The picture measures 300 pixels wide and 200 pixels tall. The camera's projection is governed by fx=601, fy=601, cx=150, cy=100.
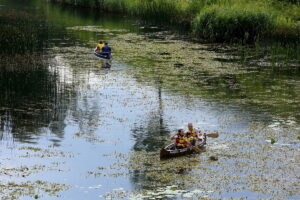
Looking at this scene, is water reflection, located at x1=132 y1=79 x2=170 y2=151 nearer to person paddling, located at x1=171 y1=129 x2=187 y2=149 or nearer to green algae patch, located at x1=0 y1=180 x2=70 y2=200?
person paddling, located at x1=171 y1=129 x2=187 y2=149

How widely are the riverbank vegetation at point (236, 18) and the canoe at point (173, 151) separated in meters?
23.5

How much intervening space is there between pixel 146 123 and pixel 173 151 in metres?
4.26

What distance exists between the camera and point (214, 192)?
17406 millimetres

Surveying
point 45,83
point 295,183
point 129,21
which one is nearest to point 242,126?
point 295,183

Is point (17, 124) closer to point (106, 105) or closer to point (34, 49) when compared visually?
point (106, 105)

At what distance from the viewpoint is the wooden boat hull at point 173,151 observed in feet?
65.8

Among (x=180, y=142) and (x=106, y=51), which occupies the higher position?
(x=106, y=51)

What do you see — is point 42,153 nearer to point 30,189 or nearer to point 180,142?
point 30,189

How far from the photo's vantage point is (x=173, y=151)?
2042 centimetres

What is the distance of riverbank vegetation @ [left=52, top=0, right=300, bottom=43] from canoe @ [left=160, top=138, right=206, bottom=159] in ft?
77.1

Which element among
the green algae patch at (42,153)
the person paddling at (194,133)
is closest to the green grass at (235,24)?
the person paddling at (194,133)

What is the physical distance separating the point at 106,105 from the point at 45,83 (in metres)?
4.95

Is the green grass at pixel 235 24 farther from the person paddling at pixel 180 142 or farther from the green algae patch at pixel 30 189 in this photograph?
the green algae patch at pixel 30 189

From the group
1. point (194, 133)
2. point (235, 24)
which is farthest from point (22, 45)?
point (194, 133)
